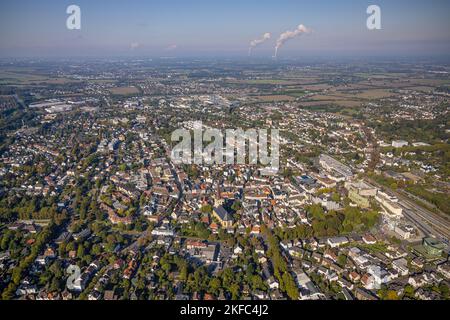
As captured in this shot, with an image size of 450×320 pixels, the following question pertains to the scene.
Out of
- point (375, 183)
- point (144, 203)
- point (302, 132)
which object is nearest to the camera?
point (144, 203)

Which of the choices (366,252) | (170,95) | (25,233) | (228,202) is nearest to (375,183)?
(366,252)

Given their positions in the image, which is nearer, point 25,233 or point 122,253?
point 122,253

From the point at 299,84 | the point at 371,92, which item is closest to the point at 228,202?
the point at 371,92

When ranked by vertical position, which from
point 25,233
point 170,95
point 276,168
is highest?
point 170,95

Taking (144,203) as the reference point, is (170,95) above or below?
above

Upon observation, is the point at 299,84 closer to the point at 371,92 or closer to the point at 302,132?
the point at 371,92

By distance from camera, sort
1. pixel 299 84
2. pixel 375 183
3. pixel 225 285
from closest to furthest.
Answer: pixel 225 285, pixel 375 183, pixel 299 84
